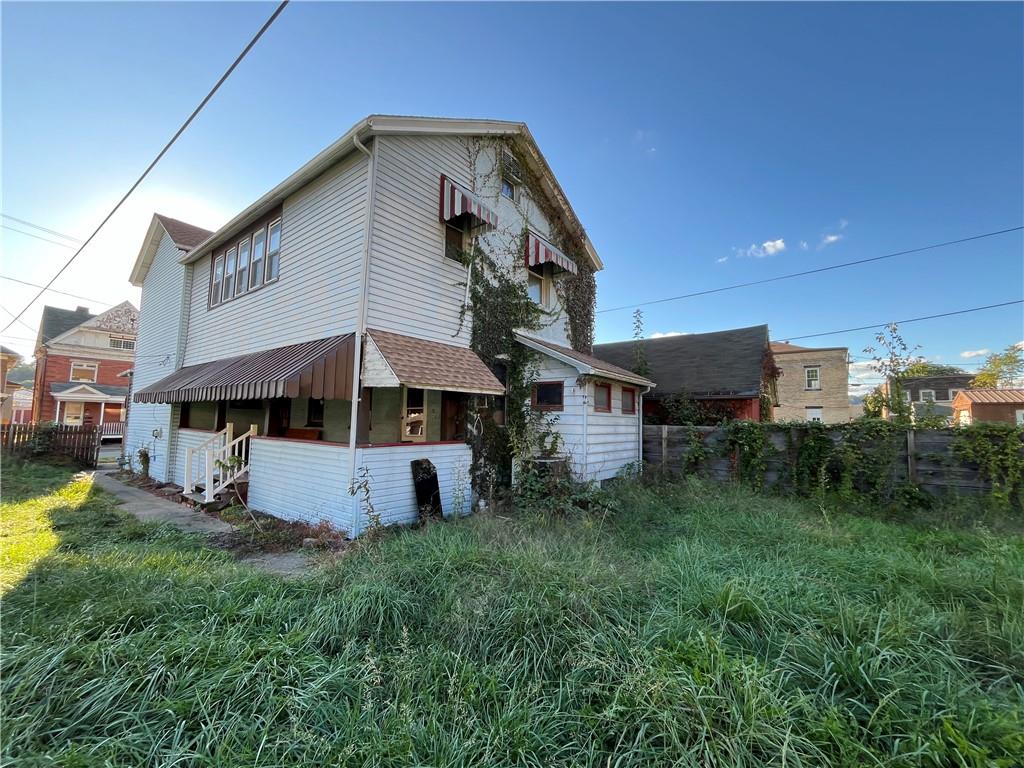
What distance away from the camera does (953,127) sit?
35.8ft

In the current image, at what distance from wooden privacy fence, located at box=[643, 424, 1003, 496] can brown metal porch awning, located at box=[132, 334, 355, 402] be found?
856 centimetres

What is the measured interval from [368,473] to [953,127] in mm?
17977

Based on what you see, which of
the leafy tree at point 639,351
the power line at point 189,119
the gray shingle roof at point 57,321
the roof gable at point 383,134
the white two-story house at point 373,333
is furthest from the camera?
the gray shingle roof at point 57,321

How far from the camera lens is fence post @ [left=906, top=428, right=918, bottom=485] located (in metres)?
7.81

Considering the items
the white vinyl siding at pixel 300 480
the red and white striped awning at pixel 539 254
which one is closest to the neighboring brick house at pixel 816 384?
the red and white striped awning at pixel 539 254

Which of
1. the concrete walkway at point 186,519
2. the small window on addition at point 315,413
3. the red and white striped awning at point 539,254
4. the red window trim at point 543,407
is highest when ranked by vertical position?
the red and white striped awning at point 539,254

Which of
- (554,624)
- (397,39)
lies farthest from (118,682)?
(397,39)

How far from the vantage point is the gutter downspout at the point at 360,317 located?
6.47 m

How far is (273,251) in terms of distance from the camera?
9.16m

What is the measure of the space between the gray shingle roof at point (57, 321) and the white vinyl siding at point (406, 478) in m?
36.4

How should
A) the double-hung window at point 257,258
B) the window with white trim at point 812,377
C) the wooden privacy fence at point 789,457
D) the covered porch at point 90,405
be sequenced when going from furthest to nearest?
1. the covered porch at point 90,405
2. the window with white trim at point 812,377
3. the double-hung window at point 257,258
4. the wooden privacy fence at point 789,457

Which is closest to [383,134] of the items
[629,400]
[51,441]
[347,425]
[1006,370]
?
[347,425]

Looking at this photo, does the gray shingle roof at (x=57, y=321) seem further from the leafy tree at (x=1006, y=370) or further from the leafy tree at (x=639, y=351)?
the leafy tree at (x=1006, y=370)

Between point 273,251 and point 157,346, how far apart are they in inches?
335
